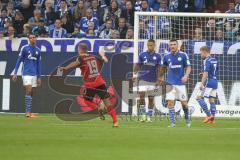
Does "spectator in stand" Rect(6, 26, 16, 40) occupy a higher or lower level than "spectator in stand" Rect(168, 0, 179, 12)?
lower

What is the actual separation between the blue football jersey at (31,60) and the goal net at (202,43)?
10.9 feet

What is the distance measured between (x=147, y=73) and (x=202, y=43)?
109 inches

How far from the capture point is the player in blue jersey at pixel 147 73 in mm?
23172

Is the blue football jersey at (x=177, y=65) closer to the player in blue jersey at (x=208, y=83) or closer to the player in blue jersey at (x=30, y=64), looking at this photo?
the player in blue jersey at (x=208, y=83)

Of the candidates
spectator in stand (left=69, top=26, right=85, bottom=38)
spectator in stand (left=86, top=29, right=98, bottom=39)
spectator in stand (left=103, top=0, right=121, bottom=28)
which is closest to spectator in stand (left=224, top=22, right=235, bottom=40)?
spectator in stand (left=103, top=0, right=121, bottom=28)

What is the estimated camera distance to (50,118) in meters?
23.7

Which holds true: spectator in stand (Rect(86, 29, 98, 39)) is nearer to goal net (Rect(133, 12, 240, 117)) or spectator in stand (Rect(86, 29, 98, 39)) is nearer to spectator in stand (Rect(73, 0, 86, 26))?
spectator in stand (Rect(73, 0, 86, 26))

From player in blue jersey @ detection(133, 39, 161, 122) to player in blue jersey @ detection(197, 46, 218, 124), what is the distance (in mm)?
1403

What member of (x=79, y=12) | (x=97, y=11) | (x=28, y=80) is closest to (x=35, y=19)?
(x=79, y=12)

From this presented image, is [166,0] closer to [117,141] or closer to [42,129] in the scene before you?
[42,129]

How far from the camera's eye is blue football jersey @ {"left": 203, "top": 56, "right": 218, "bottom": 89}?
23.3 metres

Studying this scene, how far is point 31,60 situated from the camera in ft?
80.4

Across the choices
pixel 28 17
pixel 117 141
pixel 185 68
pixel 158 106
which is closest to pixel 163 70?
pixel 185 68

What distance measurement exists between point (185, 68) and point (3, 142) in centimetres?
725
